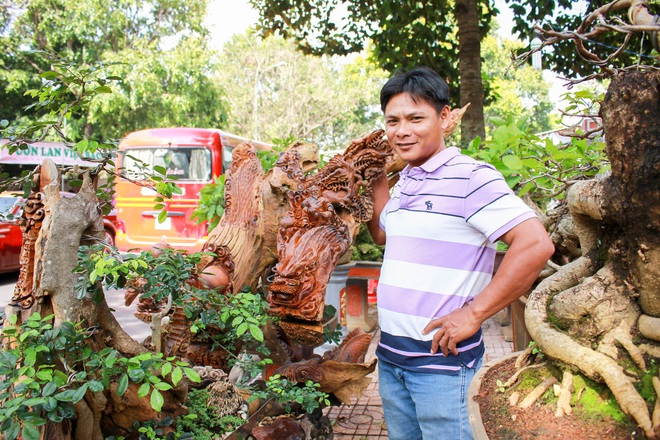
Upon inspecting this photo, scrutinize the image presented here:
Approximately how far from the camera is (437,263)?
1.94m

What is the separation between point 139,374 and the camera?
1.72m

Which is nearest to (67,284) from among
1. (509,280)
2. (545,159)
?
(509,280)

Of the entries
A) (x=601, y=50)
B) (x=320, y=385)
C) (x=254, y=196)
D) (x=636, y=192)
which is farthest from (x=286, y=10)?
(x=636, y=192)

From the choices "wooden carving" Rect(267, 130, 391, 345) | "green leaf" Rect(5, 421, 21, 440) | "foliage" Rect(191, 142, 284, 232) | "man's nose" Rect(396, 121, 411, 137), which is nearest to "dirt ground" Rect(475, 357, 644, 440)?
"wooden carving" Rect(267, 130, 391, 345)

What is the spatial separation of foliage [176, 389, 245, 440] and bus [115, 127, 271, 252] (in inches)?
321

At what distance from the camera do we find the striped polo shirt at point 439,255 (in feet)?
6.26

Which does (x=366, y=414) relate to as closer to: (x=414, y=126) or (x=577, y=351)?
(x=577, y=351)

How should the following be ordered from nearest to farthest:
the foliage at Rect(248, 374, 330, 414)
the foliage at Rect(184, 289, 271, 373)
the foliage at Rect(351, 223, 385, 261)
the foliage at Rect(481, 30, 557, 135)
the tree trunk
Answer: the foliage at Rect(184, 289, 271, 373), the foliage at Rect(248, 374, 330, 414), the foliage at Rect(351, 223, 385, 261), the tree trunk, the foliage at Rect(481, 30, 557, 135)

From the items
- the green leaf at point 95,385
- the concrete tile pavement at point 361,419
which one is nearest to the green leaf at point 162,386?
the green leaf at point 95,385

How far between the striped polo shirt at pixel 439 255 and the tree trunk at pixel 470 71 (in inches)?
216

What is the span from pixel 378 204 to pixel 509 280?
42.5 inches

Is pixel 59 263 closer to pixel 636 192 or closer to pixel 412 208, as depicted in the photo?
pixel 412 208

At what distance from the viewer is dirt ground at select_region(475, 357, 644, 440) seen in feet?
5.88

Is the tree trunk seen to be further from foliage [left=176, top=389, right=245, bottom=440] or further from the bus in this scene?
foliage [left=176, top=389, right=245, bottom=440]
